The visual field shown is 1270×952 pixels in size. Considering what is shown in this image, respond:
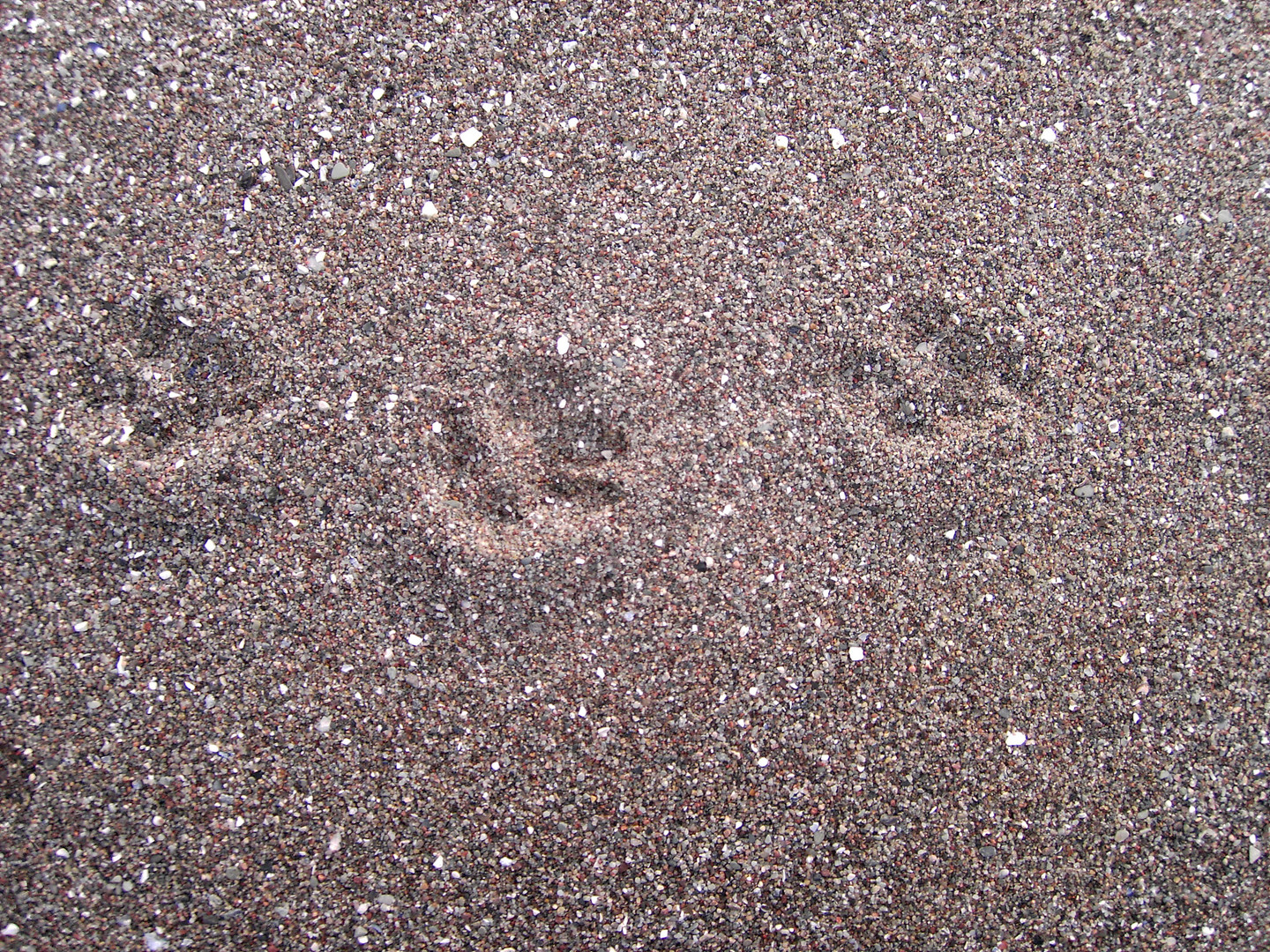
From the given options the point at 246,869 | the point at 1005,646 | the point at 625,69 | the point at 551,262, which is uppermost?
the point at 625,69

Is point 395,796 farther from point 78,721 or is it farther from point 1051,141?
point 1051,141

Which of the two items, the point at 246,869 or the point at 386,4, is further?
the point at 386,4

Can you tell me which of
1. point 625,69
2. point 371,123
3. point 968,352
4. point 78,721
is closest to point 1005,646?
point 968,352

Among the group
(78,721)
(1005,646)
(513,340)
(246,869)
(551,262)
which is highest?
(551,262)

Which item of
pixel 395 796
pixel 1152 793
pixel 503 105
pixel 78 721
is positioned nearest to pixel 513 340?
pixel 503 105

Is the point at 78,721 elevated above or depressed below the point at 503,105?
below

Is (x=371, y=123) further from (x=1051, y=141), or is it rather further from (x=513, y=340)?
(x=1051, y=141)

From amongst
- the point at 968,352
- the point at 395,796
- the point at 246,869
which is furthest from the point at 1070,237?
the point at 246,869

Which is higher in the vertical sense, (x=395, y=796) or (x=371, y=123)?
(x=371, y=123)

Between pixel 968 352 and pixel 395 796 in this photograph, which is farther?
pixel 968 352
